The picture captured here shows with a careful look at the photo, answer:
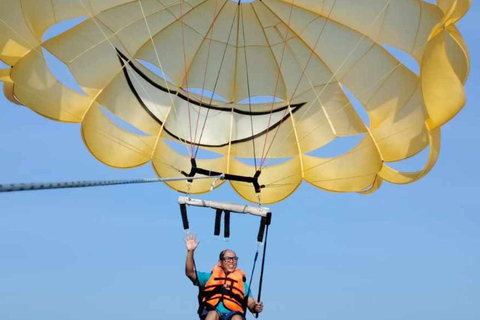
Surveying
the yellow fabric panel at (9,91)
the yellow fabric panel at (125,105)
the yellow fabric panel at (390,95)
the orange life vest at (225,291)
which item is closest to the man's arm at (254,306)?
the orange life vest at (225,291)

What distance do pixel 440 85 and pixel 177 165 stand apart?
463 cm

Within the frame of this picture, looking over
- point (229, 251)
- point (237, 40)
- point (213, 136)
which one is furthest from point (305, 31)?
point (229, 251)

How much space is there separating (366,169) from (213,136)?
2595 millimetres

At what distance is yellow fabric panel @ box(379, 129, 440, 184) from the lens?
1159cm

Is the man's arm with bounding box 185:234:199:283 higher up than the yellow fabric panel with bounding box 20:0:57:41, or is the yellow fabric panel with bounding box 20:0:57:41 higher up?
the yellow fabric panel with bounding box 20:0:57:41

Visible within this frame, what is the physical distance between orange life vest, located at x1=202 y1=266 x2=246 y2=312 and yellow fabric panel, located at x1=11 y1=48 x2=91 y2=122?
134 inches

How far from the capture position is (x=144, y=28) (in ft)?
42.3

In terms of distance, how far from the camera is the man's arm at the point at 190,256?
10656 millimetres

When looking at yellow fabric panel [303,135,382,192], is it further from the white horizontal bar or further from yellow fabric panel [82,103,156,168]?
yellow fabric panel [82,103,156,168]

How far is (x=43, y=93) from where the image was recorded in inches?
474

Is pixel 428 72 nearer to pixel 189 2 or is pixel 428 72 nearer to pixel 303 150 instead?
pixel 303 150

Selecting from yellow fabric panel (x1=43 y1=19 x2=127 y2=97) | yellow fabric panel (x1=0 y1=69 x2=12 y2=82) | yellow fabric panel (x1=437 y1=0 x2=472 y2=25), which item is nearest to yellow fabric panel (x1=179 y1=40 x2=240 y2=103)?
yellow fabric panel (x1=43 y1=19 x2=127 y2=97)

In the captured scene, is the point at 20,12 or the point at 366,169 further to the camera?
the point at 366,169

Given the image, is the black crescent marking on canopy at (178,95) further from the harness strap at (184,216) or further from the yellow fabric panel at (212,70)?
the harness strap at (184,216)
